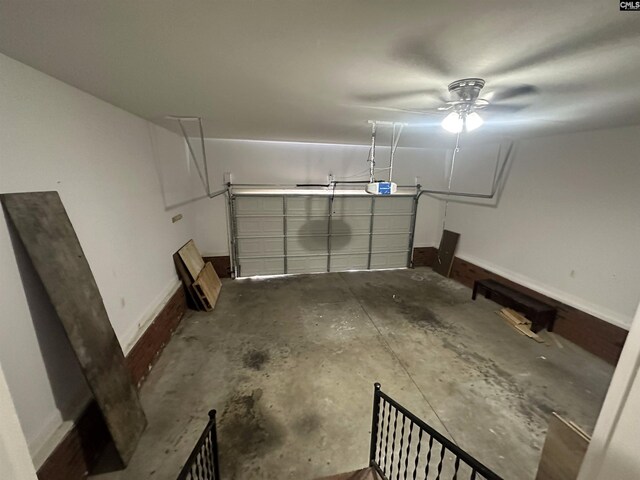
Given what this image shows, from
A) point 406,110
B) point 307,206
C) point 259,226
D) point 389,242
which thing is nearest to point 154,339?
point 259,226

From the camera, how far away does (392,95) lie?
7.35ft

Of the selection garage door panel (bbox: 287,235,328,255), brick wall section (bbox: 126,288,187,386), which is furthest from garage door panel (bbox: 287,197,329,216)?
brick wall section (bbox: 126,288,187,386)

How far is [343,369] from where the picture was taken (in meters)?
3.46

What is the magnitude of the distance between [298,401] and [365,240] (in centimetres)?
468

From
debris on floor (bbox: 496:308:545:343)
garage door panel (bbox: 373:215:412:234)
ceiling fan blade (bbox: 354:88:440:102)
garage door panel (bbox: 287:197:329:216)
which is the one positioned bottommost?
debris on floor (bbox: 496:308:545:343)

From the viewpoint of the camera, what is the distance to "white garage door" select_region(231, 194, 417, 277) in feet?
20.9

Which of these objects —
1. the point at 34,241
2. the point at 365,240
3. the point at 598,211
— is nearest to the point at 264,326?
the point at 34,241

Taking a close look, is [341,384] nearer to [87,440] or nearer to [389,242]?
[87,440]

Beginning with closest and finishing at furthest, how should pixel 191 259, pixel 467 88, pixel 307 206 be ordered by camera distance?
1. pixel 467 88
2. pixel 191 259
3. pixel 307 206

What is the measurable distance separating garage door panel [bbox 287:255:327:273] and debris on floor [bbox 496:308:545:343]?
3842mm

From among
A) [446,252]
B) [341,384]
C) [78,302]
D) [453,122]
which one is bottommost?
[341,384]

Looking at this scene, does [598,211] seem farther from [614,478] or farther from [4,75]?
[4,75]

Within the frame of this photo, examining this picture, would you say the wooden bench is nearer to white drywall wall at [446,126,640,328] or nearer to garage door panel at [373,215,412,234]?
white drywall wall at [446,126,640,328]

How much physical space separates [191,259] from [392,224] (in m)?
4.86
